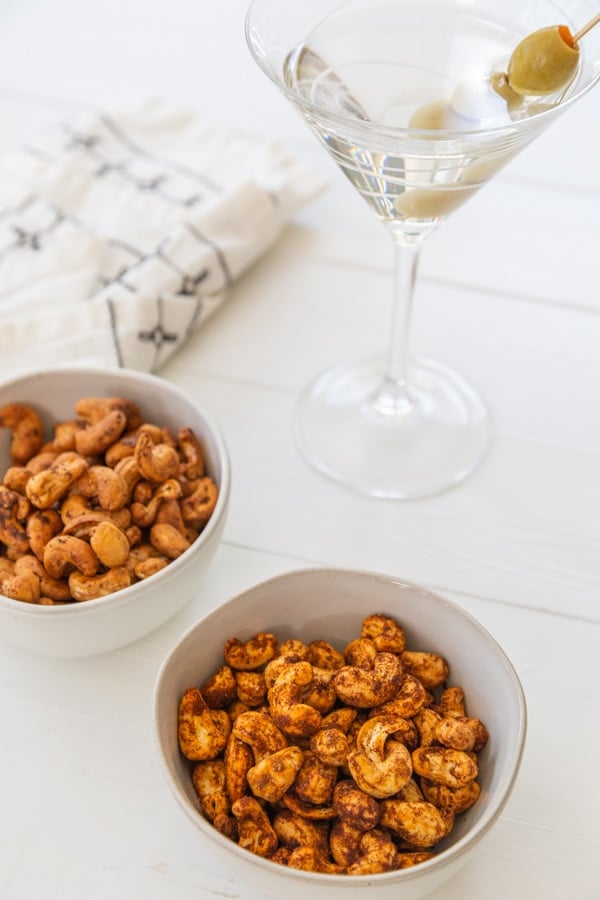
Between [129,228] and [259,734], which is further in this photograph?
[129,228]

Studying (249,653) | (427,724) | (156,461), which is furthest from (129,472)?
(427,724)

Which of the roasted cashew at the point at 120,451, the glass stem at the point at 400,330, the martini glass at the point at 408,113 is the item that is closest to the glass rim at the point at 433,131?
the martini glass at the point at 408,113

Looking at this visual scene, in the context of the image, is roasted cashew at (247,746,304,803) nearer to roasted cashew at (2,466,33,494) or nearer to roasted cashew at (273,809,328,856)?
roasted cashew at (273,809,328,856)

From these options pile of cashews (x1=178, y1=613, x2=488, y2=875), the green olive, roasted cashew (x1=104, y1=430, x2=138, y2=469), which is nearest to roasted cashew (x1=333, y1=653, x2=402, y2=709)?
pile of cashews (x1=178, y1=613, x2=488, y2=875)

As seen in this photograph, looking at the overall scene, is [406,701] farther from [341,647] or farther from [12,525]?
[12,525]

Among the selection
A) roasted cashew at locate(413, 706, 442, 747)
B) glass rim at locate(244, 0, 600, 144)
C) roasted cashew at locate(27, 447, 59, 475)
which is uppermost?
glass rim at locate(244, 0, 600, 144)

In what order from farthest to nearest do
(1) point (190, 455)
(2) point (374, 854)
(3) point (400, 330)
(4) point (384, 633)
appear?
(3) point (400, 330) → (1) point (190, 455) → (4) point (384, 633) → (2) point (374, 854)
